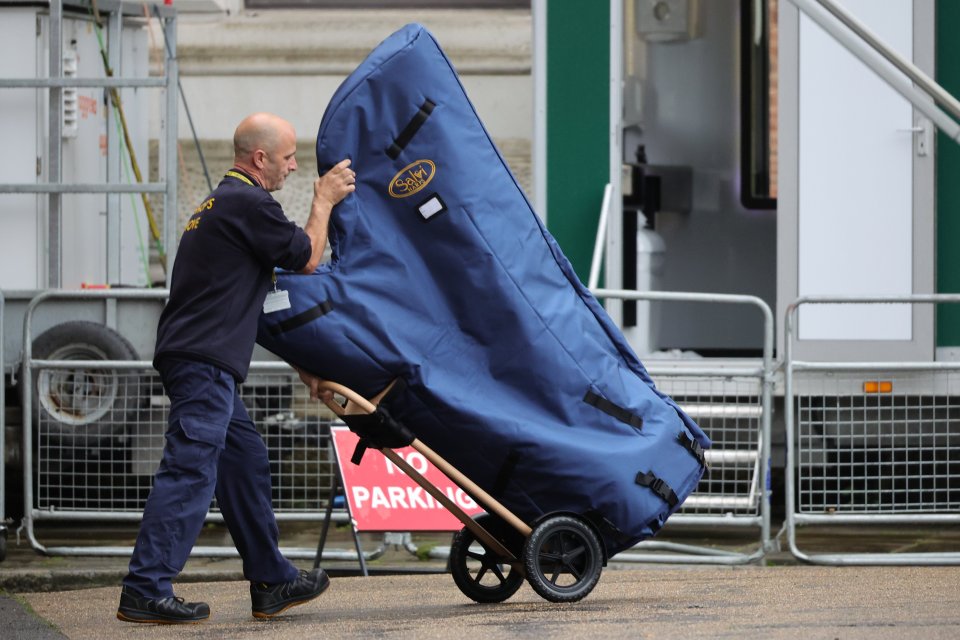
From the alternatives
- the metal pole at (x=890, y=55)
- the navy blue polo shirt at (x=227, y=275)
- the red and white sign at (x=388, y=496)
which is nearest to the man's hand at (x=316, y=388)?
the navy blue polo shirt at (x=227, y=275)

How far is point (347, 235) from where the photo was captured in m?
5.04

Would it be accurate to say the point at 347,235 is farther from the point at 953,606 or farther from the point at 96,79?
the point at 96,79

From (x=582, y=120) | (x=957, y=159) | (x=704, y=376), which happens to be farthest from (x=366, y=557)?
(x=957, y=159)

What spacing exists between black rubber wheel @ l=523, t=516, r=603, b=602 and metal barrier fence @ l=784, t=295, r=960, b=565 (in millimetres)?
2057

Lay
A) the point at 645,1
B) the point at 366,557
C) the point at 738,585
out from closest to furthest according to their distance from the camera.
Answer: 1. the point at 738,585
2. the point at 366,557
3. the point at 645,1

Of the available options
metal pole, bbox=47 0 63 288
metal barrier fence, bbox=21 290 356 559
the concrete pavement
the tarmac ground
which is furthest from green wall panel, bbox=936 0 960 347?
metal pole, bbox=47 0 63 288

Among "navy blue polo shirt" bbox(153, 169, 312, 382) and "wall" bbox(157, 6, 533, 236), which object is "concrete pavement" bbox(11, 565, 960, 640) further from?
"wall" bbox(157, 6, 533, 236)

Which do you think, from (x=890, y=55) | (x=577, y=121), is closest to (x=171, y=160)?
(x=577, y=121)

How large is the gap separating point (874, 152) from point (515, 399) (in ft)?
11.8

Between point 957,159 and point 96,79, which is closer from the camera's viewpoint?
point 957,159

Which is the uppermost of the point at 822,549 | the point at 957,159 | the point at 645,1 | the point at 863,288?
the point at 645,1

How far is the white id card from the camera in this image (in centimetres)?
500

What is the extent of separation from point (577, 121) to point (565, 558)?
386cm

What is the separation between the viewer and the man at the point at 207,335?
4.99m
